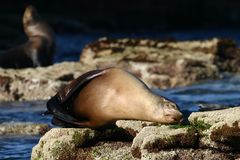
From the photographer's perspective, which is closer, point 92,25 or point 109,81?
point 109,81

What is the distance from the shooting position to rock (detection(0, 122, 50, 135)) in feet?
33.8

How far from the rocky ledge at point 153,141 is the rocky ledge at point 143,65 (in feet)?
19.3

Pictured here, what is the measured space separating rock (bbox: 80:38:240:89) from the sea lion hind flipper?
20.2ft

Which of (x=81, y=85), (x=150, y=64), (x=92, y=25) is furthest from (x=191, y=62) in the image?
(x=92, y=25)

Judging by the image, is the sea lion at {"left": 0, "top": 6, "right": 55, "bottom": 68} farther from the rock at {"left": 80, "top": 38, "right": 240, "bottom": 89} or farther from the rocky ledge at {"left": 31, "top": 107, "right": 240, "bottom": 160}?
the rocky ledge at {"left": 31, "top": 107, "right": 240, "bottom": 160}

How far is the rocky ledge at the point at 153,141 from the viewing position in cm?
673

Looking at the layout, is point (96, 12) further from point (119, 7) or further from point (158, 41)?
point (158, 41)

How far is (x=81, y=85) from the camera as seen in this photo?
27.3 ft

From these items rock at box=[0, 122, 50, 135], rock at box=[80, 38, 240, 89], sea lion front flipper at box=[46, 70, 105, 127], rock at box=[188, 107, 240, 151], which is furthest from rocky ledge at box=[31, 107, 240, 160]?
rock at box=[80, 38, 240, 89]

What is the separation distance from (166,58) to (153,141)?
27.8ft

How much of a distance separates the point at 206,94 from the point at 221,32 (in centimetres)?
1961

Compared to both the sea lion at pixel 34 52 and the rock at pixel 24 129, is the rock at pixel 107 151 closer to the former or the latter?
the rock at pixel 24 129

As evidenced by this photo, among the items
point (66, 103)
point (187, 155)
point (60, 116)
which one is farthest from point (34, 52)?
point (187, 155)

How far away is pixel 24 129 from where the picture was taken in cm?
1041
